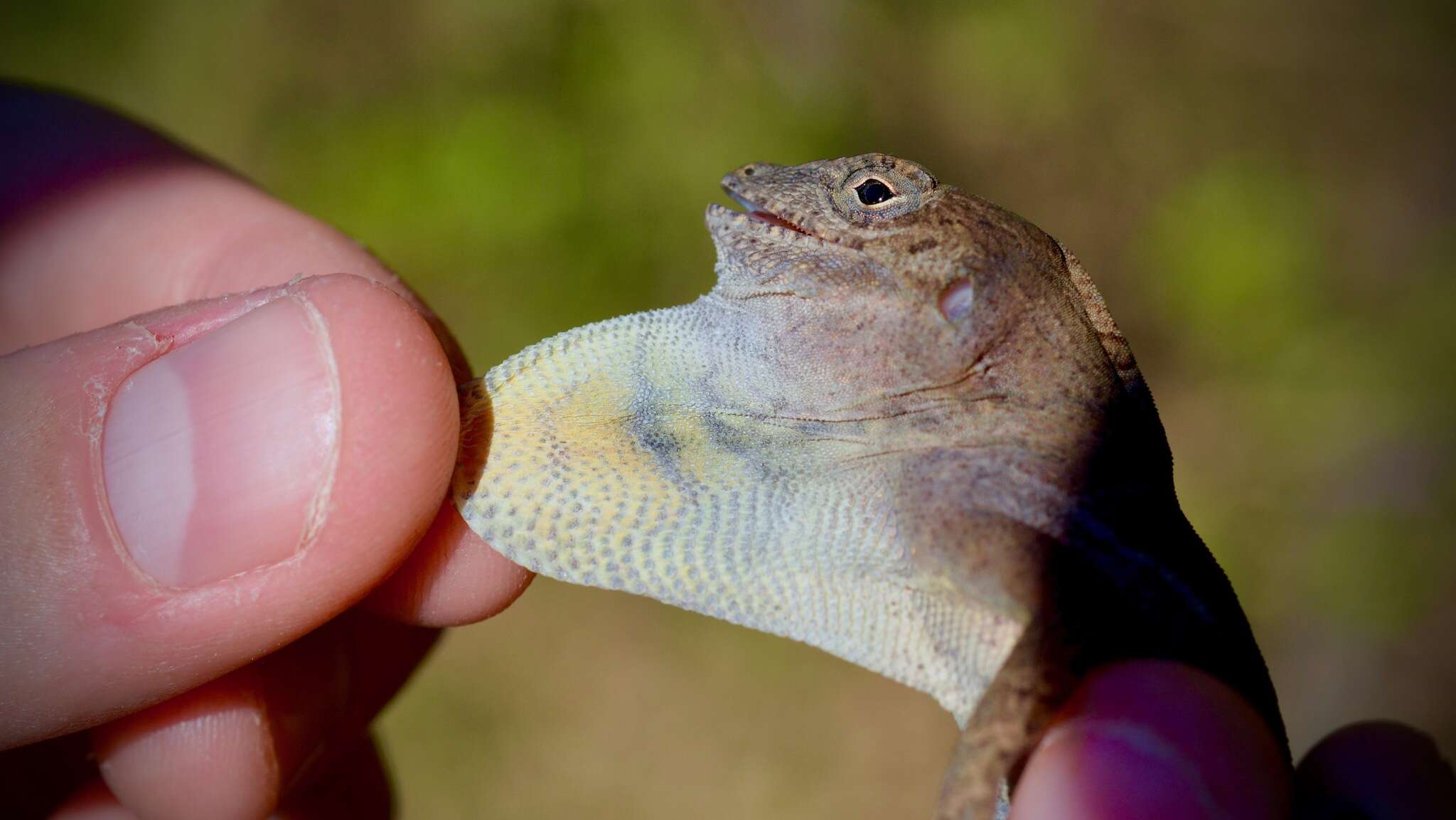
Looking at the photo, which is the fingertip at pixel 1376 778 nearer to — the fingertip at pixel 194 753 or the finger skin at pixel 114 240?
the finger skin at pixel 114 240

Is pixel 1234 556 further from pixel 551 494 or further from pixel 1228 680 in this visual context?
pixel 551 494

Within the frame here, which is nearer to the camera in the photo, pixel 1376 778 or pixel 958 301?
pixel 958 301

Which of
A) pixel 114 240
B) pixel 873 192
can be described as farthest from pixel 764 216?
pixel 114 240

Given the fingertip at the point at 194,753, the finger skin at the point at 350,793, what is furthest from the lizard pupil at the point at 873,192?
the finger skin at the point at 350,793

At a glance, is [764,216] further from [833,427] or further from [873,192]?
[833,427]

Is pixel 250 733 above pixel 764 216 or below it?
below

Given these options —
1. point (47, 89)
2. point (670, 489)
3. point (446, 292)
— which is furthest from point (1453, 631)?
point (47, 89)

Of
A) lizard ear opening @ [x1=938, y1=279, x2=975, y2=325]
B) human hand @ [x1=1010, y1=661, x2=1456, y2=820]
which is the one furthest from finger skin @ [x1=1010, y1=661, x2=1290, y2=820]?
lizard ear opening @ [x1=938, y1=279, x2=975, y2=325]
